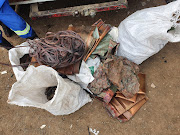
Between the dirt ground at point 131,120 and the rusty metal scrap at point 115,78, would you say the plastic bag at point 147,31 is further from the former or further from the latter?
the dirt ground at point 131,120

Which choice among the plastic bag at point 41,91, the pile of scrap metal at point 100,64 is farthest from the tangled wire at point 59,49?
the plastic bag at point 41,91

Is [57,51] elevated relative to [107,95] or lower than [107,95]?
elevated

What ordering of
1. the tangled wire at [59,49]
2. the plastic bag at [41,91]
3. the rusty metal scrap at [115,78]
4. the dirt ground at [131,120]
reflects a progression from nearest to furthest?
the plastic bag at [41,91]
the tangled wire at [59,49]
the rusty metal scrap at [115,78]
the dirt ground at [131,120]

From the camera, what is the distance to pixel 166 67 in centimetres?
247

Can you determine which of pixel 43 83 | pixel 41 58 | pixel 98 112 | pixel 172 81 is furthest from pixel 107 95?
pixel 172 81

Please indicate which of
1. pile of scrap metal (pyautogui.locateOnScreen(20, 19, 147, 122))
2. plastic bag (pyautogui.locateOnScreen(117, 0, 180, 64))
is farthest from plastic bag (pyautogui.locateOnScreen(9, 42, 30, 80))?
plastic bag (pyautogui.locateOnScreen(117, 0, 180, 64))

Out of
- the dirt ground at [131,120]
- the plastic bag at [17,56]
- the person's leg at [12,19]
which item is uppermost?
the person's leg at [12,19]

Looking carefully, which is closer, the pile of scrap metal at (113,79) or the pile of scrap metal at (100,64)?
the pile of scrap metal at (100,64)

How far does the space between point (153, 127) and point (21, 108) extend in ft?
6.69

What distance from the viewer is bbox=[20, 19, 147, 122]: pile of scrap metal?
172cm

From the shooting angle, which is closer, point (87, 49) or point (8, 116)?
point (87, 49)

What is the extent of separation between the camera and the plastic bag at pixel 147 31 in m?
1.70

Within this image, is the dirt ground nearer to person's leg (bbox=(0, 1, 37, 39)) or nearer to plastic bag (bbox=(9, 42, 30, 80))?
plastic bag (bbox=(9, 42, 30, 80))

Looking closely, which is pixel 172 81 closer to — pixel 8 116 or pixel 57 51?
pixel 57 51
